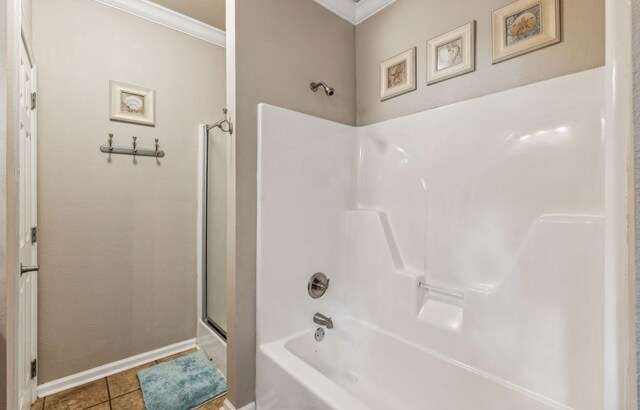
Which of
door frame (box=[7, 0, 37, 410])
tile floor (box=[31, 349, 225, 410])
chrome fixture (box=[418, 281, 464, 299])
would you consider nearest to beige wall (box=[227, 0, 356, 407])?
tile floor (box=[31, 349, 225, 410])

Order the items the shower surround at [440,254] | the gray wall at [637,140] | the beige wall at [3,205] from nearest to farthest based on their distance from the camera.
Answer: the gray wall at [637,140] < the beige wall at [3,205] < the shower surround at [440,254]

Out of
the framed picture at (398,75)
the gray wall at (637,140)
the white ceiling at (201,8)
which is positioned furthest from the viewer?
the white ceiling at (201,8)

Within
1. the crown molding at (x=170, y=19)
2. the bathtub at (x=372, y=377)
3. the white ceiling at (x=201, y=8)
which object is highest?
the white ceiling at (x=201, y=8)

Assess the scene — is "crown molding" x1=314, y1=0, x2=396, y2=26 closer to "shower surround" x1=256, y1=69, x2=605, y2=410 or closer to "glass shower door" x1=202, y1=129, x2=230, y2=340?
"shower surround" x1=256, y1=69, x2=605, y2=410

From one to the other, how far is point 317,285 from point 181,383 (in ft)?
3.86

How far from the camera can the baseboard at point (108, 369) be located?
1.89 meters

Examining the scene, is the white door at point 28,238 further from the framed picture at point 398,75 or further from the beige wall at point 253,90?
the framed picture at point 398,75

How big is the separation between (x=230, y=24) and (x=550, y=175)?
172 cm

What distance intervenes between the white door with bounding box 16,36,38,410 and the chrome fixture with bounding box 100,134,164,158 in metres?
0.38

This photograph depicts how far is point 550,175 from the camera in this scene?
1236 mm

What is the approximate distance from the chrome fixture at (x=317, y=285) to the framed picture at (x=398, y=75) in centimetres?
123

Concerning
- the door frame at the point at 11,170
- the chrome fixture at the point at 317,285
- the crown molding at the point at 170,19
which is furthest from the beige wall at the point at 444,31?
the door frame at the point at 11,170

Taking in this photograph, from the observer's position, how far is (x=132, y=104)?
220 cm

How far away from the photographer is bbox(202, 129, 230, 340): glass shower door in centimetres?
227
